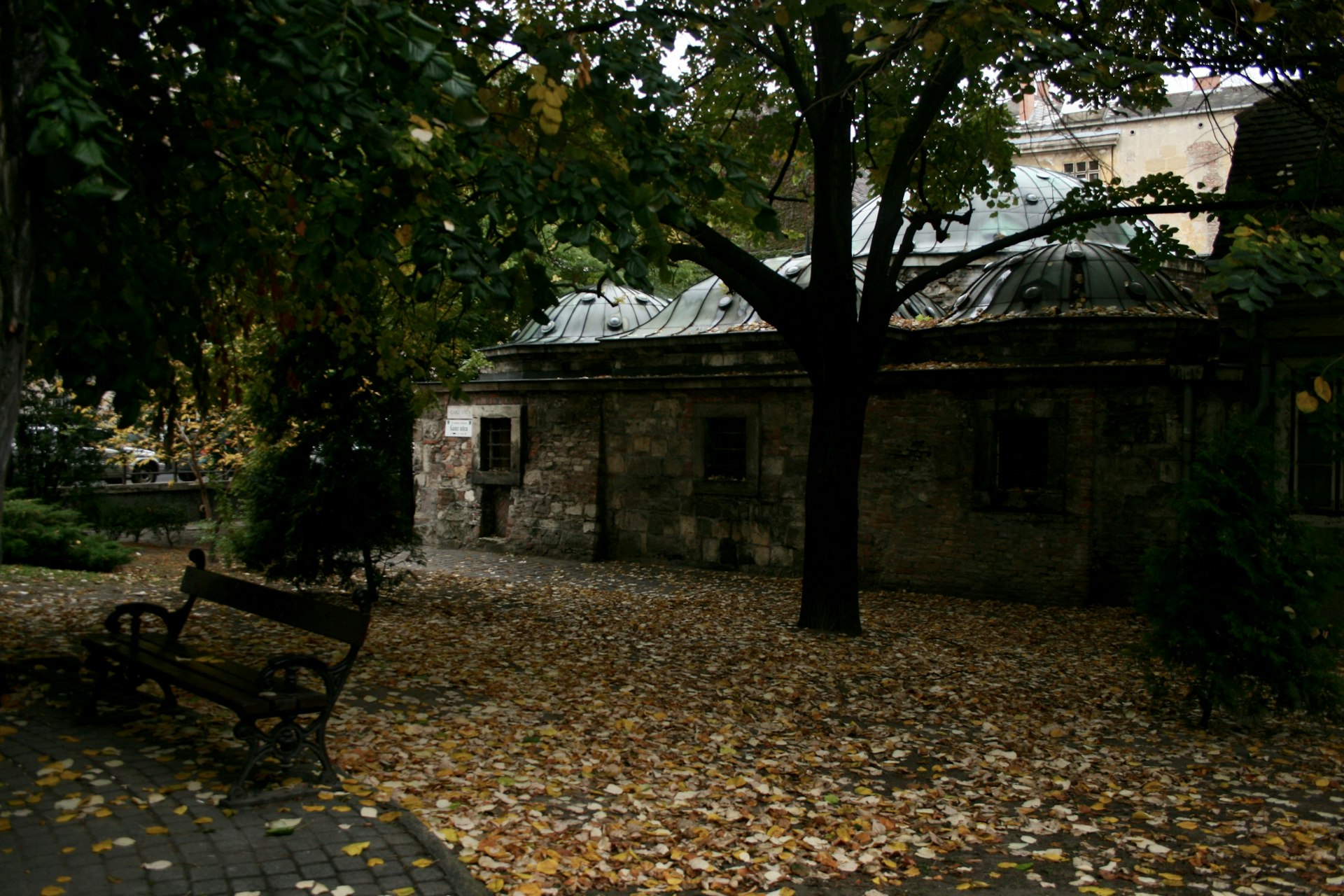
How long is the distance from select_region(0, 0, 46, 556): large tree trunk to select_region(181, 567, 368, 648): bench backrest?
90.3 inches

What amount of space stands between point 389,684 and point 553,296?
3428 mm

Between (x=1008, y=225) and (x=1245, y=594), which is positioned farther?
(x=1008, y=225)

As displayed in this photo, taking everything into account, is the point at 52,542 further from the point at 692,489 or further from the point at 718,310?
the point at 718,310

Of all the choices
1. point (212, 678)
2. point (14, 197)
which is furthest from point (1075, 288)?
point (14, 197)

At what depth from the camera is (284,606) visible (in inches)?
245

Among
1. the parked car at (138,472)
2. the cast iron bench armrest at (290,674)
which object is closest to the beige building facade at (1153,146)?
the parked car at (138,472)

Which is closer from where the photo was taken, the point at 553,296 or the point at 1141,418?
the point at 553,296

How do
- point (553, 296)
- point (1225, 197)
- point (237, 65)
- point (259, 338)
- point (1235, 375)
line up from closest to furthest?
1. point (237, 65)
2. point (553, 296)
3. point (1225, 197)
4. point (259, 338)
5. point (1235, 375)

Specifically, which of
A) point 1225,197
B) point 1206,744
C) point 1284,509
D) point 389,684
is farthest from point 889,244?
point 389,684

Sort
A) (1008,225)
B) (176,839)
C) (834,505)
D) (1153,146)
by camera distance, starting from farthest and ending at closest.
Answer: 1. (1153,146)
2. (1008,225)
3. (834,505)
4. (176,839)

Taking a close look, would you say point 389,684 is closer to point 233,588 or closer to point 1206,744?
point 233,588

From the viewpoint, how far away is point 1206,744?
23.4 ft

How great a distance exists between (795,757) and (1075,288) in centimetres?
975

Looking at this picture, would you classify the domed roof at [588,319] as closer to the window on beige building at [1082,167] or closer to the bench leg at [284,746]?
the bench leg at [284,746]
